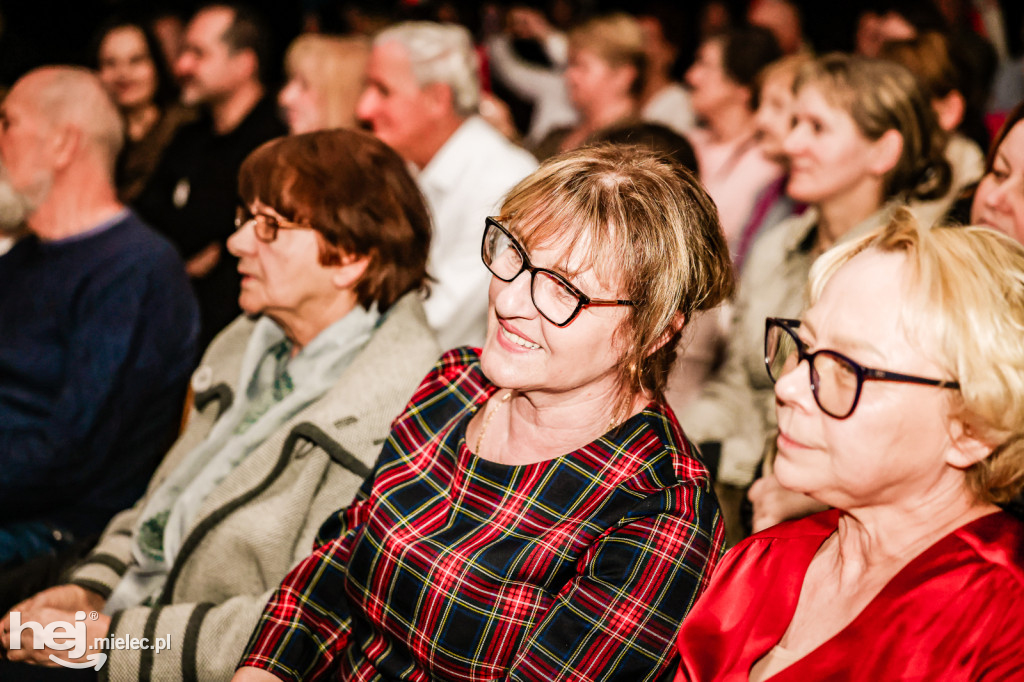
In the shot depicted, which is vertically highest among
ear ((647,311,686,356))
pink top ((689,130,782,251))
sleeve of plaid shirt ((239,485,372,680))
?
ear ((647,311,686,356))

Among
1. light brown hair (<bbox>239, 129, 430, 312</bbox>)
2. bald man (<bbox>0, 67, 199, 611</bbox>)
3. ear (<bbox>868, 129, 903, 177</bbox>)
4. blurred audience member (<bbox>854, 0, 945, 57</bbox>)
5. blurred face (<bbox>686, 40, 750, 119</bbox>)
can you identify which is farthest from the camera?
blurred face (<bbox>686, 40, 750, 119</bbox>)

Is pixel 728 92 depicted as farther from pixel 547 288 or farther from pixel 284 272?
pixel 547 288

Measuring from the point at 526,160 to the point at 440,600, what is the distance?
2.43 m

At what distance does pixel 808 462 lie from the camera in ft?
3.67

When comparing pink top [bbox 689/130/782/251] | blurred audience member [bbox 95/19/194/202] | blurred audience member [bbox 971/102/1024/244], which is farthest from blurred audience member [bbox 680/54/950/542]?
blurred audience member [bbox 95/19/194/202]

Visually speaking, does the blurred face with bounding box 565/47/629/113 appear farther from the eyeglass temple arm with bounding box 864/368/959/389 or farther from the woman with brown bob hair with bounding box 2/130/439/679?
the eyeglass temple arm with bounding box 864/368/959/389

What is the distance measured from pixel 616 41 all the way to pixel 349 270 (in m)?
3.33

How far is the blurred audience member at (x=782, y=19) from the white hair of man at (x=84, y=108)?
452cm

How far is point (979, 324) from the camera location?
1022 mm

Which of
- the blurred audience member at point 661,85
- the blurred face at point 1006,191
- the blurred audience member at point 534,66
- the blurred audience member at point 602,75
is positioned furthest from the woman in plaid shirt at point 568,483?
the blurred audience member at point 534,66

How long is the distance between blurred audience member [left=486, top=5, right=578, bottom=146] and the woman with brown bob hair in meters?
4.10

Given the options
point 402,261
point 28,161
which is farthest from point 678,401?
point 28,161

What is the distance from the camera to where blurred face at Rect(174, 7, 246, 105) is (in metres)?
4.09

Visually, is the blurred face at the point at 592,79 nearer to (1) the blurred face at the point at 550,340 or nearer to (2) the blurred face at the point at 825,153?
(2) the blurred face at the point at 825,153
